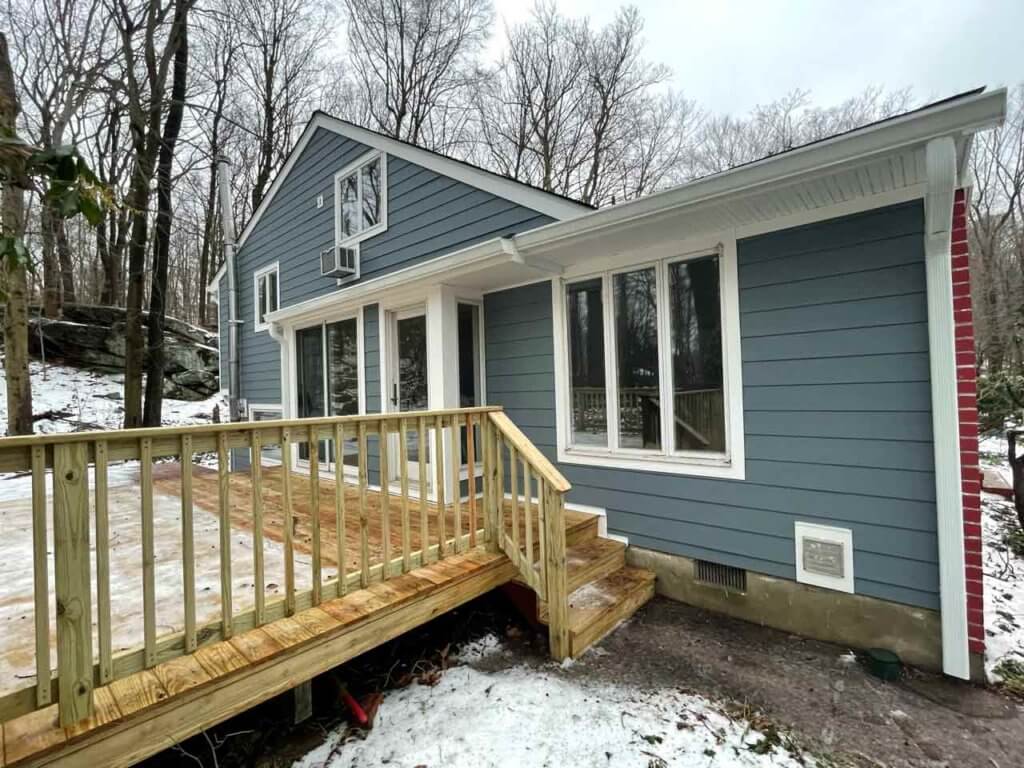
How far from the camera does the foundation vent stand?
134 inches

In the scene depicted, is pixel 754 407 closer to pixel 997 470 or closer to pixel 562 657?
pixel 562 657

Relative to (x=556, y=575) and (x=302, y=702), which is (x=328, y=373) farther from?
(x=556, y=575)

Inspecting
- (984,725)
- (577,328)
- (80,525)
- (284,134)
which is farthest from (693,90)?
(80,525)

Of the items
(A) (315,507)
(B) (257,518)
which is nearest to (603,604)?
(A) (315,507)

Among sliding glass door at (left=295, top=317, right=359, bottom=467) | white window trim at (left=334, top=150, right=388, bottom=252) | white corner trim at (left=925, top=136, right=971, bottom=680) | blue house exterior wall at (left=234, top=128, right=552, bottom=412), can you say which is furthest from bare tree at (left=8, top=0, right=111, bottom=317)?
white corner trim at (left=925, top=136, right=971, bottom=680)

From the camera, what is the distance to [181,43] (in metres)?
7.93

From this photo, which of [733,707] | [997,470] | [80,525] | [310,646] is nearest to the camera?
[80,525]

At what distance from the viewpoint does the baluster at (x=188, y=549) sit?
182 centimetres

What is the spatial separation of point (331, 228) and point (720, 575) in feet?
20.2

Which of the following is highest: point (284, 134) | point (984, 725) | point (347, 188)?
point (284, 134)

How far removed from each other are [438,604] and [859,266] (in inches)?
123

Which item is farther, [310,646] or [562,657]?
[562,657]

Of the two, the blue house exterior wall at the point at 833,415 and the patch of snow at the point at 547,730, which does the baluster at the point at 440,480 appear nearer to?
the patch of snow at the point at 547,730

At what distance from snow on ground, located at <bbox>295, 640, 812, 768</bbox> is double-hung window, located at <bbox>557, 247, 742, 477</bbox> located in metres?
1.57
